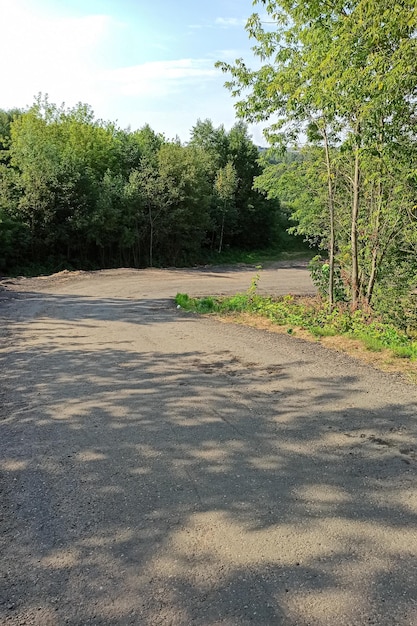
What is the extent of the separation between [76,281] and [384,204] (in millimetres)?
12207

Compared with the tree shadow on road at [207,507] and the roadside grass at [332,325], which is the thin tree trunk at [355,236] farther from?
the tree shadow on road at [207,507]

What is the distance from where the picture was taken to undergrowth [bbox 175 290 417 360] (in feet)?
23.6

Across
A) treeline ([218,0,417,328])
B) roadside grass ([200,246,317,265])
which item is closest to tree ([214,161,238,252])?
roadside grass ([200,246,317,265])

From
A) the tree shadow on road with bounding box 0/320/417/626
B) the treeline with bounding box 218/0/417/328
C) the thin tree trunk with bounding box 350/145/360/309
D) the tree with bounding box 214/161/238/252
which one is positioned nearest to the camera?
the tree shadow on road with bounding box 0/320/417/626

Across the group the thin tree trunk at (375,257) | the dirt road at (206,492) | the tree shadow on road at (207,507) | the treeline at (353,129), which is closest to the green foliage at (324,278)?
the treeline at (353,129)

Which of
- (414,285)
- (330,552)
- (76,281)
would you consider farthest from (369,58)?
(76,281)

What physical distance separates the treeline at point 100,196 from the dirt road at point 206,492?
1684 cm

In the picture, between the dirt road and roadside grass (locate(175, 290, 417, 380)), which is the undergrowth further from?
the dirt road

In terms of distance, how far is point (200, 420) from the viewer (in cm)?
442

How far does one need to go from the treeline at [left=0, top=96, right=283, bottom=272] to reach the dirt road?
16840mm

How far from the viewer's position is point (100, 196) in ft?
76.3

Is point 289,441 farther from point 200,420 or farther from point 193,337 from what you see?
point 193,337

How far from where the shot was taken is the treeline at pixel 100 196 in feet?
71.4

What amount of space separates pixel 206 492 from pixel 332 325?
5.97 meters
